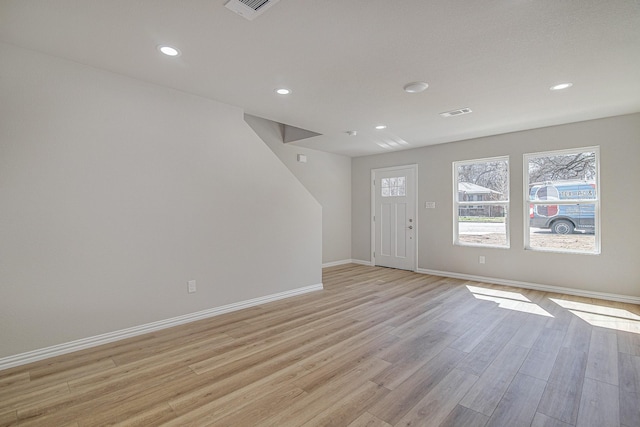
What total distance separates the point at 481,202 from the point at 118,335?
18.4 feet

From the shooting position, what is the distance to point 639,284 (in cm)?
400

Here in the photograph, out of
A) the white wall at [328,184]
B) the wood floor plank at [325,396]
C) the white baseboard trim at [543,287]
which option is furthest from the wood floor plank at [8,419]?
the white baseboard trim at [543,287]

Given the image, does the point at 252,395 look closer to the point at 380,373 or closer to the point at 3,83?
the point at 380,373

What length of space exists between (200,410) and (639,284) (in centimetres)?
548

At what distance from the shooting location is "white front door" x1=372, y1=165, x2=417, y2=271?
20.2 feet

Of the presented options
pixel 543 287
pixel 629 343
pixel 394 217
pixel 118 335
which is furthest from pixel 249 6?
pixel 543 287

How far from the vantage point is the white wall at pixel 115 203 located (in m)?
2.45

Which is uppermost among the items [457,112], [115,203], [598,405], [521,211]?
[457,112]

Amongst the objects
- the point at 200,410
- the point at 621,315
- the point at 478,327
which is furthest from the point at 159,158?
the point at 621,315

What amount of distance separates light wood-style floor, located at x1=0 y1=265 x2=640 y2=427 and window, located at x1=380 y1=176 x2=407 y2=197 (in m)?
3.09

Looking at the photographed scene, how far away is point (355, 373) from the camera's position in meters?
2.32

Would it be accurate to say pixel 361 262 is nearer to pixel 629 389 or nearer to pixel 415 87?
pixel 415 87

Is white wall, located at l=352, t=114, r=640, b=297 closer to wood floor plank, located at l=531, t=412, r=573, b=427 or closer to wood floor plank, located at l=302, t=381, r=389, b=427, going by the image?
wood floor plank, located at l=531, t=412, r=573, b=427

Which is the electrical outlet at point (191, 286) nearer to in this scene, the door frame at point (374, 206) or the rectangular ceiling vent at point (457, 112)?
the rectangular ceiling vent at point (457, 112)
